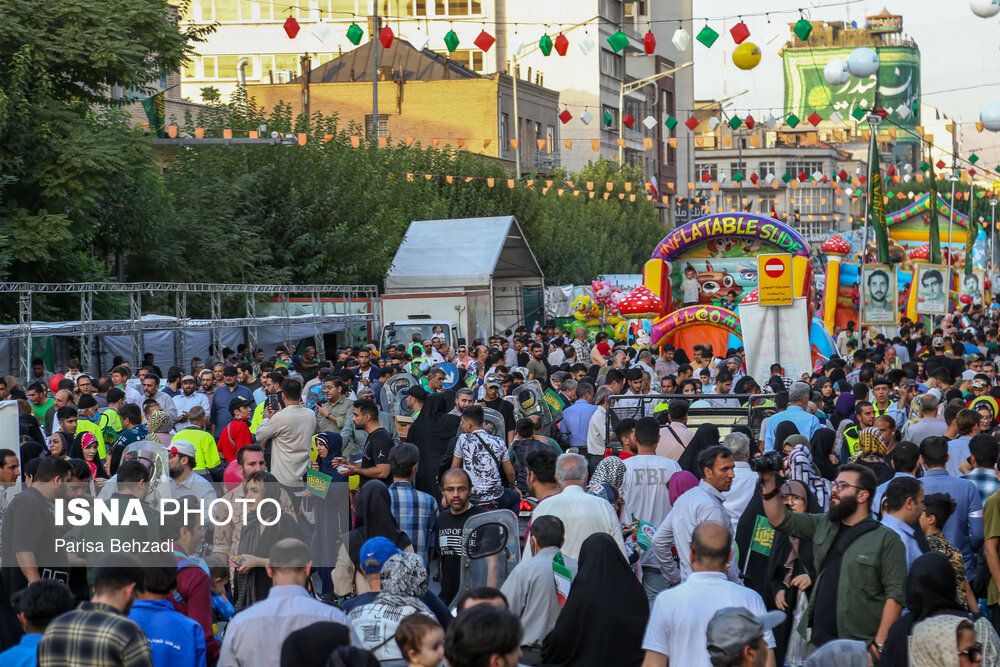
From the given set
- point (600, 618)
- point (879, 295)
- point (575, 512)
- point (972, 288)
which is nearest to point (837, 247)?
point (879, 295)

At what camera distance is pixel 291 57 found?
3000 inches

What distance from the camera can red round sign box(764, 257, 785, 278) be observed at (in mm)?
21219

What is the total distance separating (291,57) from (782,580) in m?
71.8

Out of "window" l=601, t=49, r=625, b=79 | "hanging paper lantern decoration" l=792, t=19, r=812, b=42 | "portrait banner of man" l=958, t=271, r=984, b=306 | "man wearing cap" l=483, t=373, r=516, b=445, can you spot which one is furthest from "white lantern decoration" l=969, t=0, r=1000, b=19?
"window" l=601, t=49, r=625, b=79

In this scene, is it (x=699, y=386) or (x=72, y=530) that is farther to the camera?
(x=699, y=386)

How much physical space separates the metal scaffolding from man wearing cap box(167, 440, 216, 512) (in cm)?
904

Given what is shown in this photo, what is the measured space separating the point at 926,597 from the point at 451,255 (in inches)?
1072

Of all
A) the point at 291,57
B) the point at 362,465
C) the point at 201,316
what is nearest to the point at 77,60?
the point at 201,316

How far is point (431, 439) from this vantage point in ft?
37.7

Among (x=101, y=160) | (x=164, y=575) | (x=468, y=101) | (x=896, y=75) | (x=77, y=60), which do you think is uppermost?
(x=896, y=75)

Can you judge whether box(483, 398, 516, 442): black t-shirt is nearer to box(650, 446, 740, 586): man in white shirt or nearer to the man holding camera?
box(650, 446, 740, 586): man in white shirt

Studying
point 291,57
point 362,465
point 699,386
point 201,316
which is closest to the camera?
point 362,465

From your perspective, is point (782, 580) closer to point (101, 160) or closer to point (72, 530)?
point (72, 530)

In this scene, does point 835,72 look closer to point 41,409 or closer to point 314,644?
point 41,409
